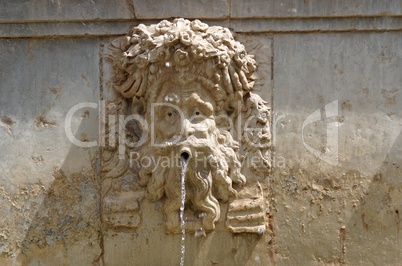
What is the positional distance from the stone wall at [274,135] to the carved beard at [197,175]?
0.42 ft

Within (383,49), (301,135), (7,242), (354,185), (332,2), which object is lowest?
(7,242)

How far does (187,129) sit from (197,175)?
0.94ft

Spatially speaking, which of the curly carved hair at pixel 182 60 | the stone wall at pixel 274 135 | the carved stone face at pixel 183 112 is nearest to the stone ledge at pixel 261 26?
the stone wall at pixel 274 135

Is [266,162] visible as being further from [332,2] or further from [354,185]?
[332,2]

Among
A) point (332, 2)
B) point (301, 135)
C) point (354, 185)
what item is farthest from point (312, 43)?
point (354, 185)

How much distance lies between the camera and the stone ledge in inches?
189

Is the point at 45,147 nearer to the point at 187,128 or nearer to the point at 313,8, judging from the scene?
the point at 187,128

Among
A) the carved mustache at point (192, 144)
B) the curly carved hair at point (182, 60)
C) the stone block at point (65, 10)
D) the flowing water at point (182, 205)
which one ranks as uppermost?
the stone block at point (65, 10)

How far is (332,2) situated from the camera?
4770mm

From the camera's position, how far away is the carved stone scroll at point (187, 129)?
459 cm

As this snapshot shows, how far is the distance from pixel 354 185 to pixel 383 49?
88 centimetres

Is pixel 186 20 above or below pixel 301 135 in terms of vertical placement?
above

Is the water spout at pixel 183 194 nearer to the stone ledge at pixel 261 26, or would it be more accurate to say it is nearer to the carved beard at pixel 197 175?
the carved beard at pixel 197 175

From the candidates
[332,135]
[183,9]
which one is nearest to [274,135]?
[332,135]
